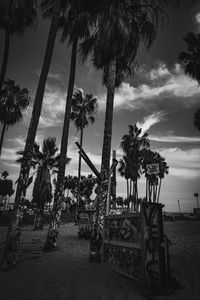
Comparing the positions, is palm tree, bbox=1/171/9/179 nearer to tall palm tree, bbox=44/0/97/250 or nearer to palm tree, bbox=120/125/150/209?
palm tree, bbox=120/125/150/209

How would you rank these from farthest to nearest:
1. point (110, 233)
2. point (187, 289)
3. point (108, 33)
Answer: point (108, 33) < point (110, 233) < point (187, 289)

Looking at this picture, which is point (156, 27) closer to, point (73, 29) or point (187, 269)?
point (73, 29)

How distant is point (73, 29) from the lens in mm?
9438

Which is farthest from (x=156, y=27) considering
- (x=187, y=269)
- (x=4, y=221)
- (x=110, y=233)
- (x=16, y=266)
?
(x=4, y=221)

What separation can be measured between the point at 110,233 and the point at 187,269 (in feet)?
8.78

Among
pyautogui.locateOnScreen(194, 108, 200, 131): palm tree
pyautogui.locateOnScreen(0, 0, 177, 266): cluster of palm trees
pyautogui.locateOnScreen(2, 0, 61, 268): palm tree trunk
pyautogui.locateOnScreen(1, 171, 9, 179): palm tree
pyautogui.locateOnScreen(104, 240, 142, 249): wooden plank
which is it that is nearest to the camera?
pyautogui.locateOnScreen(104, 240, 142, 249): wooden plank

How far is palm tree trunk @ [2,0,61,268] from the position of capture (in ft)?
19.5

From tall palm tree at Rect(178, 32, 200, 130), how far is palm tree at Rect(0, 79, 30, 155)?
18.1 meters

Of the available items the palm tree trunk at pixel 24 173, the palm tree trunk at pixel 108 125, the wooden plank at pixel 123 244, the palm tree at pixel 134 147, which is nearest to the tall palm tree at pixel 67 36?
the palm tree trunk at pixel 24 173

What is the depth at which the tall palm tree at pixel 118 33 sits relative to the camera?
8.20 m

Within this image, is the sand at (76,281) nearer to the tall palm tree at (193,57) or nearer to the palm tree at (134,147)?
the tall palm tree at (193,57)

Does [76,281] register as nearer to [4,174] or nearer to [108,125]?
[108,125]

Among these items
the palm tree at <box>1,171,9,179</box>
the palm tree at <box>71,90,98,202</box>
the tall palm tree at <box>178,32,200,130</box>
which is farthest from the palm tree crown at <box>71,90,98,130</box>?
the palm tree at <box>1,171,9,179</box>

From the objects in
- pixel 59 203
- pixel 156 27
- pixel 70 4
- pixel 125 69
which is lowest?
pixel 59 203
